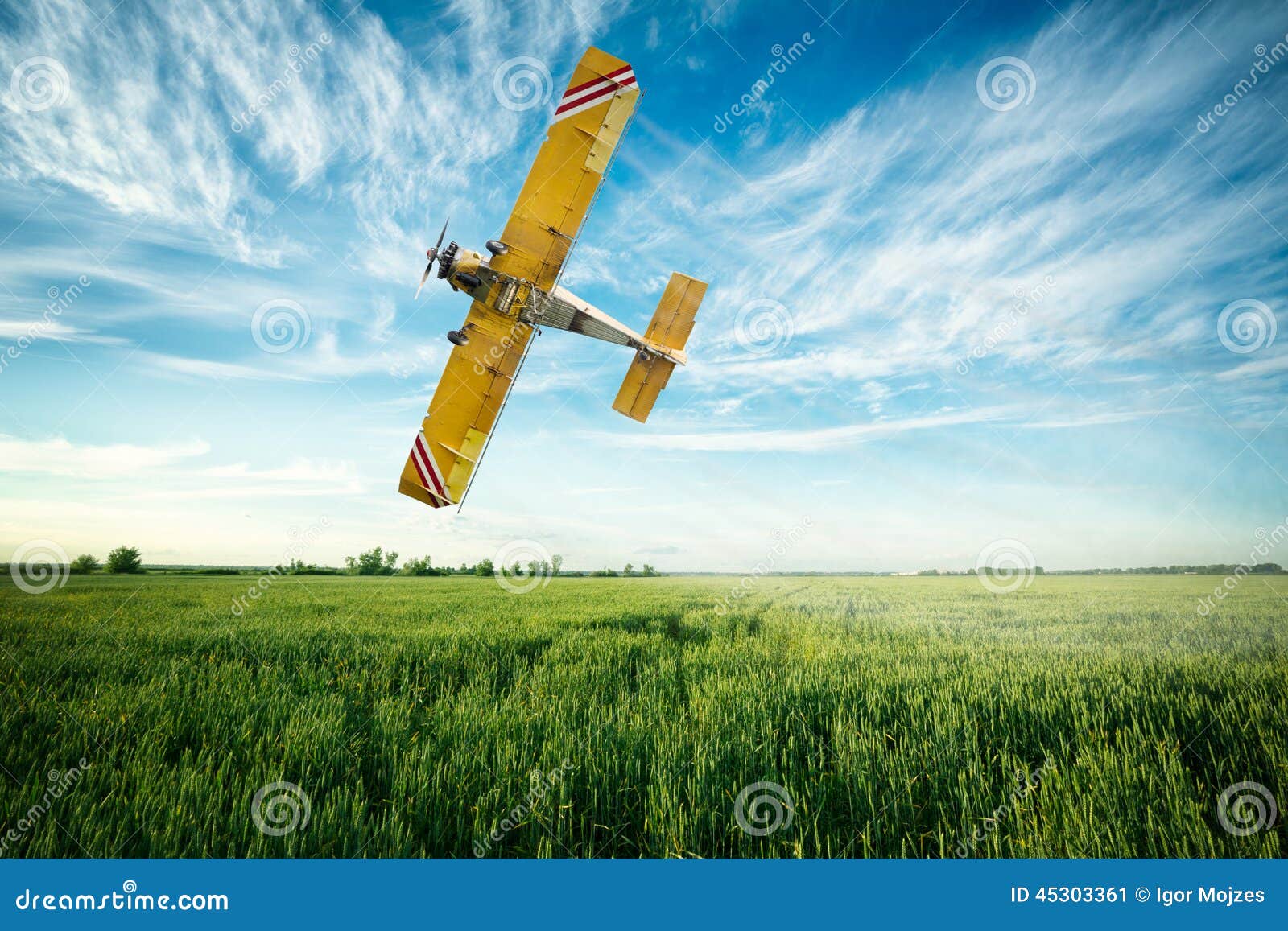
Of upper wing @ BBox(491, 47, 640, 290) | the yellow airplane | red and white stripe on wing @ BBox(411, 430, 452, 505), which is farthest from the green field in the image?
upper wing @ BBox(491, 47, 640, 290)

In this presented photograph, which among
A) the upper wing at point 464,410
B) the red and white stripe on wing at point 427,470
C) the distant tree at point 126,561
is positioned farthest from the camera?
the distant tree at point 126,561

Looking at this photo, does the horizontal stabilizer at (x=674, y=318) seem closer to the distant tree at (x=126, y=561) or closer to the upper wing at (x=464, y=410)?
the upper wing at (x=464, y=410)

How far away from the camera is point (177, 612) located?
38.3 feet

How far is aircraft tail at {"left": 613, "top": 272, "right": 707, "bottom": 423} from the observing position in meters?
16.9

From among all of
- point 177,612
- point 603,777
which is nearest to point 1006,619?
point 603,777

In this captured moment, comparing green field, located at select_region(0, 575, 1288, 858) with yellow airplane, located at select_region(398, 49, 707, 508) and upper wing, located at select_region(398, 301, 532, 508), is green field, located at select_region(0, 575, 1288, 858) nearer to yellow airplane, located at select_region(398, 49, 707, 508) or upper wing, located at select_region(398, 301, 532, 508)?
upper wing, located at select_region(398, 301, 532, 508)

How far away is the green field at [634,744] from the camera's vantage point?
9.20 ft

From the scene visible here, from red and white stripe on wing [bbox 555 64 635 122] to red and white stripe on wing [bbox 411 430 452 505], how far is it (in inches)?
417

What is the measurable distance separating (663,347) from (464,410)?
738 centimetres

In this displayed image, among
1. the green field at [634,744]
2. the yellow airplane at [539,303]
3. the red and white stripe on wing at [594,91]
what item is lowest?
the green field at [634,744]

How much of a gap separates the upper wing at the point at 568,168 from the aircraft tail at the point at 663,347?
14.5 feet

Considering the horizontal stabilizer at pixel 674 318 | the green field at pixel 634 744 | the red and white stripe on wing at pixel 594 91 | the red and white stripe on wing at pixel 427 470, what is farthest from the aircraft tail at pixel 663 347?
the green field at pixel 634 744

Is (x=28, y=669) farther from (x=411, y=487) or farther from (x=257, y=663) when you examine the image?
(x=411, y=487)

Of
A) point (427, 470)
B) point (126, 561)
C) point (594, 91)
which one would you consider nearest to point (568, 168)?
point (594, 91)
